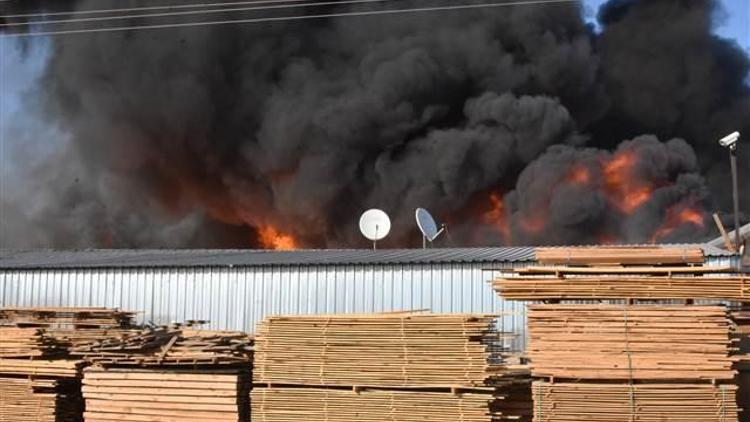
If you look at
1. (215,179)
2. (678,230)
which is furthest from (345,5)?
(678,230)

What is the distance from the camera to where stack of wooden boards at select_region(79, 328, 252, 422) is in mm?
15070

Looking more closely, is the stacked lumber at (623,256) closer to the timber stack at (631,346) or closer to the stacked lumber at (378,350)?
the timber stack at (631,346)

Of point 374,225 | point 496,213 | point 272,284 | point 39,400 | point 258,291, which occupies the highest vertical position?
point 496,213

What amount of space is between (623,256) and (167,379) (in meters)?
8.17

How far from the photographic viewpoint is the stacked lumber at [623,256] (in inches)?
549

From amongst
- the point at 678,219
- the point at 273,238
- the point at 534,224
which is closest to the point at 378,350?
the point at 534,224

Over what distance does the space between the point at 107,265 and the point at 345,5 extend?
28193mm

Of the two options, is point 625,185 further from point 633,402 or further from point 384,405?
point 384,405

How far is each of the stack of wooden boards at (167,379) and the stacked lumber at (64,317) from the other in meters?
2.84

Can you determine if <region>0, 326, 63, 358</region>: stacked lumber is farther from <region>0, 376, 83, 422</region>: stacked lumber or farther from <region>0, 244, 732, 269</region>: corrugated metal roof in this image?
<region>0, 244, 732, 269</region>: corrugated metal roof

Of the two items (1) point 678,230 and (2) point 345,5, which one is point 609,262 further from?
(2) point 345,5

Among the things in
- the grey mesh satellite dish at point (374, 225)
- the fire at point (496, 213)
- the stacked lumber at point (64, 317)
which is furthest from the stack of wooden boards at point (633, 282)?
the fire at point (496, 213)

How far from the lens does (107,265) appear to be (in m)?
22.8

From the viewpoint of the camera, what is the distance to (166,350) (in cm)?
1573
